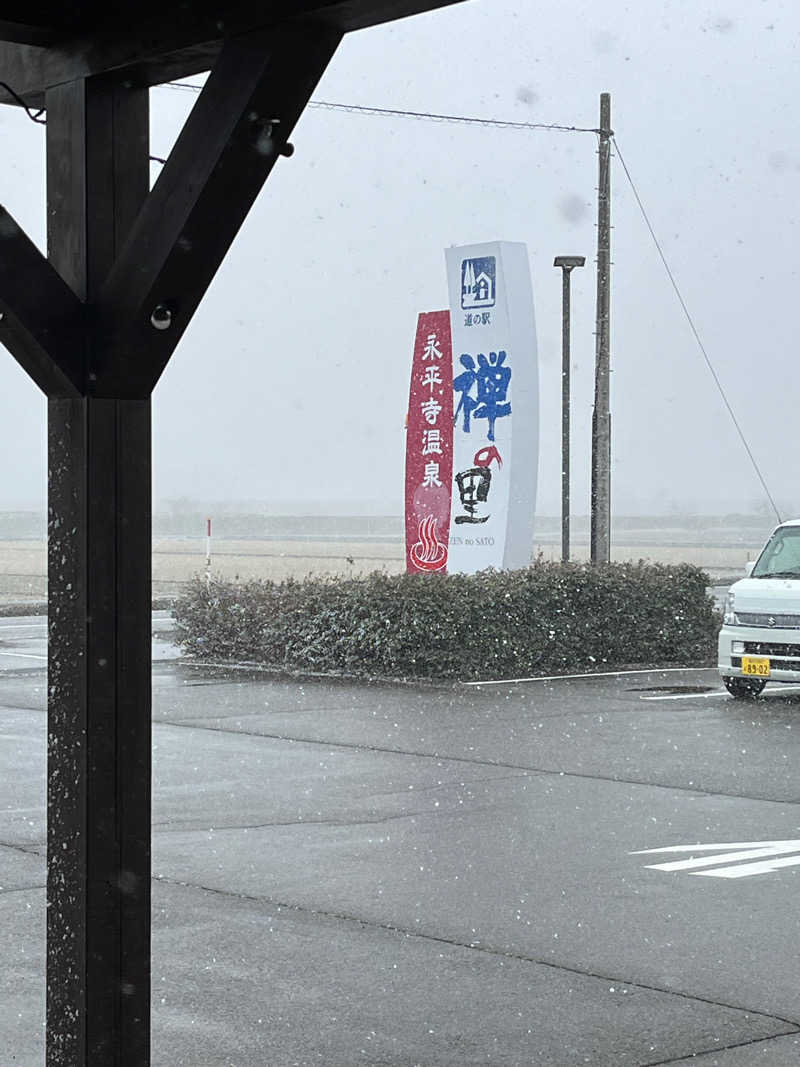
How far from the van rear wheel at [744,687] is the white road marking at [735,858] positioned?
701 cm

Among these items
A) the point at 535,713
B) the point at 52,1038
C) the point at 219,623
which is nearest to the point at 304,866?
the point at 52,1038

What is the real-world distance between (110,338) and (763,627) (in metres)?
11.9

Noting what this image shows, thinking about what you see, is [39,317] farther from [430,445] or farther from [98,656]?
[430,445]

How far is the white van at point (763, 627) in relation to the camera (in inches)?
587

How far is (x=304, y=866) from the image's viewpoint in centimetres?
807

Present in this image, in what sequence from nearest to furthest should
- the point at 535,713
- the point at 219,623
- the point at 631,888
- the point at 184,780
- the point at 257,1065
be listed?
the point at 257,1065 < the point at 631,888 < the point at 184,780 < the point at 535,713 < the point at 219,623

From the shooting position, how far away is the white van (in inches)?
587

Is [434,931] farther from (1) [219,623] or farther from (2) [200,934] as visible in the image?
(1) [219,623]

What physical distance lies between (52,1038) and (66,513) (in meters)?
1.30

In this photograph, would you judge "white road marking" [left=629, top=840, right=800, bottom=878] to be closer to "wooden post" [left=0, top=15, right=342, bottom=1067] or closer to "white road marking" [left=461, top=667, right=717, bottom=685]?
"wooden post" [left=0, top=15, right=342, bottom=1067]

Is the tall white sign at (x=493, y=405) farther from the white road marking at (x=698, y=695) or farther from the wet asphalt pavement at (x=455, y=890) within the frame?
the wet asphalt pavement at (x=455, y=890)

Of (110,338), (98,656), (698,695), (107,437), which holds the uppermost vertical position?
(110,338)

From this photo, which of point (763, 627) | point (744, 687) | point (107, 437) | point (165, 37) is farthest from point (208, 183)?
point (744, 687)

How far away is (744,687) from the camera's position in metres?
15.7
